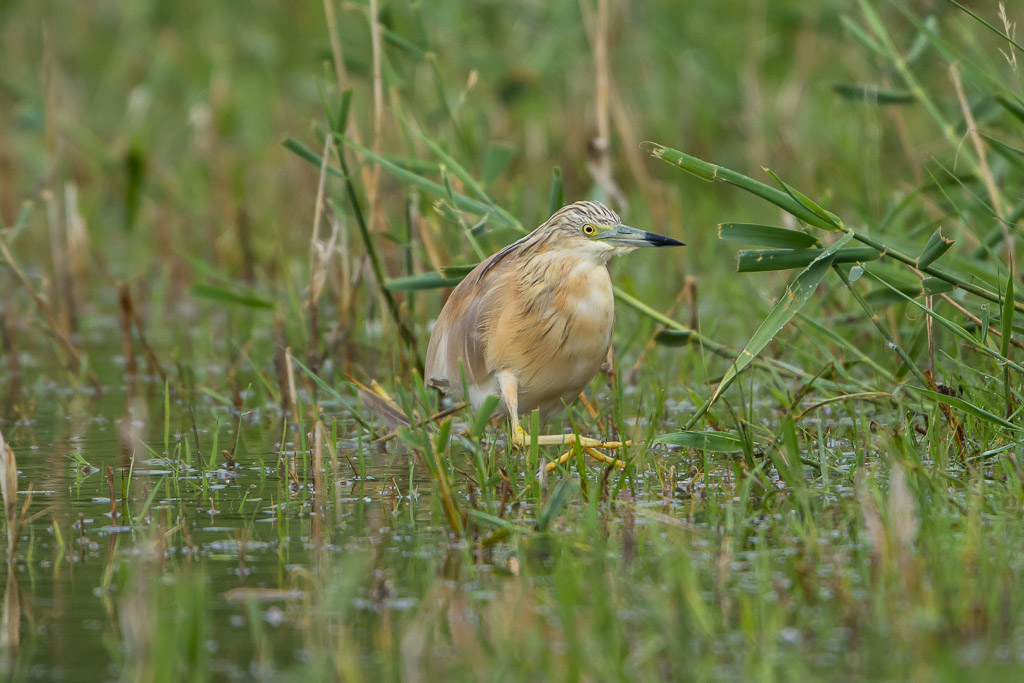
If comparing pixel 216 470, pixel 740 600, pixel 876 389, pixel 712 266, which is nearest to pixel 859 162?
pixel 712 266

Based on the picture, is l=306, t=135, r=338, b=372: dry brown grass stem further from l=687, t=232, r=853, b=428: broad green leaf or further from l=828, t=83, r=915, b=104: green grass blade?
l=828, t=83, r=915, b=104: green grass blade

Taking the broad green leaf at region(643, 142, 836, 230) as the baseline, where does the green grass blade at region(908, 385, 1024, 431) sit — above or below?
below

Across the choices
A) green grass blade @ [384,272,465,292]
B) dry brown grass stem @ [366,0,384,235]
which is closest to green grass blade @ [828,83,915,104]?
green grass blade @ [384,272,465,292]

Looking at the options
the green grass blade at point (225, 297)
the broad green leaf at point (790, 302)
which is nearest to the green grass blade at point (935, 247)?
the broad green leaf at point (790, 302)

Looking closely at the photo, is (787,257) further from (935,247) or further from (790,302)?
(935,247)

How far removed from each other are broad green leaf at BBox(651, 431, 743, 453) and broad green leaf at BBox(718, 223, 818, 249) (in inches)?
22.3

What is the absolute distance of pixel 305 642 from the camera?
2.99 meters

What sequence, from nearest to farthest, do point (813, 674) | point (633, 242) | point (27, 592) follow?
point (813, 674) → point (27, 592) → point (633, 242)

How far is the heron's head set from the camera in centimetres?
468

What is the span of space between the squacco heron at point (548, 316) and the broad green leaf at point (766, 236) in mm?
459

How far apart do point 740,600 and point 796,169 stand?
629cm

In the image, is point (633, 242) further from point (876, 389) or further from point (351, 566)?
point (351, 566)

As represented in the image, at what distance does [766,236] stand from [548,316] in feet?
2.53

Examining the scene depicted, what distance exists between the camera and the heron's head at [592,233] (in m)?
4.68
